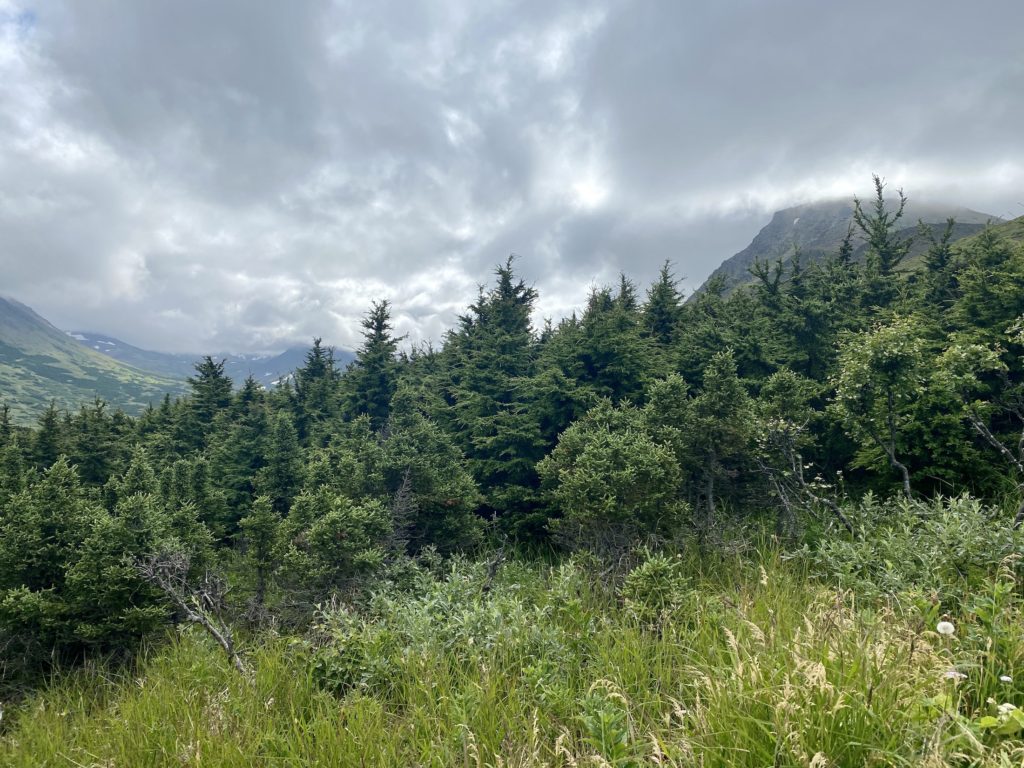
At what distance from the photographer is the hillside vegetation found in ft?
10.3

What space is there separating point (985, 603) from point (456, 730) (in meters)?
3.93

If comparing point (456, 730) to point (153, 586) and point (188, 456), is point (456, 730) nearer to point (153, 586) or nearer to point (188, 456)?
point (153, 586)

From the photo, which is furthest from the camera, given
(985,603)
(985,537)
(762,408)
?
(762,408)

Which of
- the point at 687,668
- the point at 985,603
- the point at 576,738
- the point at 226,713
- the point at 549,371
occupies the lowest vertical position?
the point at 226,713

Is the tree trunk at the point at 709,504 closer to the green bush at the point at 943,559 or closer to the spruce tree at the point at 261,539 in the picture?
the green bush at the point at 943,559

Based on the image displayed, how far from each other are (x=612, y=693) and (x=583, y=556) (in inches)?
287

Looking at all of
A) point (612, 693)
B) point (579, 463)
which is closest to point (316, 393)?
point (579, 463)

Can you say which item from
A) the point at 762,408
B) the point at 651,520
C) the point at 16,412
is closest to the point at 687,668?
the point at 651,520

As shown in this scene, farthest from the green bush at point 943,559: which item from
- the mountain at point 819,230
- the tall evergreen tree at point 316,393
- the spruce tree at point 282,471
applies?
the mountain at point 819,230

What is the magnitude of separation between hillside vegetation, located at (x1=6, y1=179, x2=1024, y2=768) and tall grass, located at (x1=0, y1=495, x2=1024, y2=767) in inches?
1.4

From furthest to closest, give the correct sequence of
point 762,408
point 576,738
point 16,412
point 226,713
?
point 16,412
point 762,408
point 226,713
point 576,738

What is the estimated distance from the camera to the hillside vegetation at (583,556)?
3.14 meters

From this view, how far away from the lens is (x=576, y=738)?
141 inches

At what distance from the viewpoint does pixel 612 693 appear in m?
3.03
